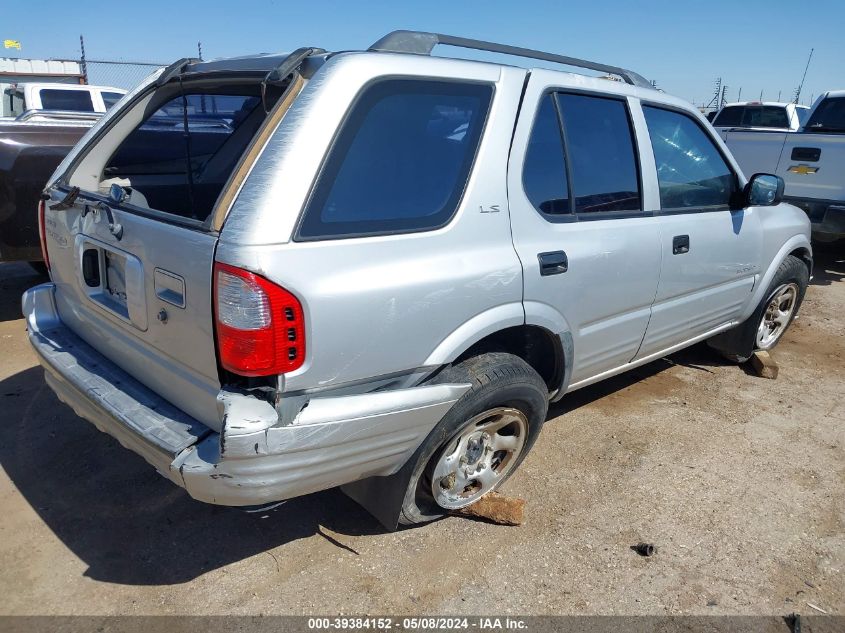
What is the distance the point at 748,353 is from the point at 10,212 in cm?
550

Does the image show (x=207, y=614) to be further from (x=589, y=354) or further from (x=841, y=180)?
(x=841, y=180)

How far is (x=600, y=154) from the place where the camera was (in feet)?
9.83

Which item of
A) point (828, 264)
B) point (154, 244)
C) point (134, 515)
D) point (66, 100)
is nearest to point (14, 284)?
point (134, 515)

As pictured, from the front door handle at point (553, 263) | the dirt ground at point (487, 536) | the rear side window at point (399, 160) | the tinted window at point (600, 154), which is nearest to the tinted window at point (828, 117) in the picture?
the dirt ground at point (487, 536)

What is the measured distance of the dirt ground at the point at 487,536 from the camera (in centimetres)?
240

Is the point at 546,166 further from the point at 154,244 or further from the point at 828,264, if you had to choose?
the point at 828,264

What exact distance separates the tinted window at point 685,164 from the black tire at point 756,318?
990mm

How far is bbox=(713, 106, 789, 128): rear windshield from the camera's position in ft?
38.6

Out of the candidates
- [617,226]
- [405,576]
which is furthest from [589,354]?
[405,576]

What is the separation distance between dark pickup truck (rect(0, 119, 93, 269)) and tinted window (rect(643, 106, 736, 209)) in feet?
13.9

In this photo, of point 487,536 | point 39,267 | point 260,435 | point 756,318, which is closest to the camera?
point 260,435

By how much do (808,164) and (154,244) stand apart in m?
7.27

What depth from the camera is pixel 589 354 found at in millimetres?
3080

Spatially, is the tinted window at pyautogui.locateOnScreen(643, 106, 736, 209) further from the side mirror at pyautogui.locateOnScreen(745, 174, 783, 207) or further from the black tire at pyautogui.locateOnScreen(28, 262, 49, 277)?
the black tire at pyautogui.locateOnScreen(28, 262, 49, 277)
